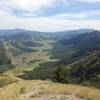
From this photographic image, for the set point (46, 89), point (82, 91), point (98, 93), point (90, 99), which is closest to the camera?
point (90, 99)

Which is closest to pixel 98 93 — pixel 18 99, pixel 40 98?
pixel 40 98

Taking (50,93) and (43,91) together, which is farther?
(43,91)

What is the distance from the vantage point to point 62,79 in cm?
8462

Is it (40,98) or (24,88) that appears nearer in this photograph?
(40,98)

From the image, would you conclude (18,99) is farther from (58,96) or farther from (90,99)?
(90,99)

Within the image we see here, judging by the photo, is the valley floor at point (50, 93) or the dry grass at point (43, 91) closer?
the dry grass at point (43, 91)

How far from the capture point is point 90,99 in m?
26.4

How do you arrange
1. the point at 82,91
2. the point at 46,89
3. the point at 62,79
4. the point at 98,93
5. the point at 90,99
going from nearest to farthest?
the point at 90,99
the point at 98,93
the point at 82,91
the point at 46,89
the point at 62,79

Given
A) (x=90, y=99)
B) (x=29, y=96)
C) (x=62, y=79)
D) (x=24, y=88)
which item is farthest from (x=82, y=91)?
(x=62, y=79)

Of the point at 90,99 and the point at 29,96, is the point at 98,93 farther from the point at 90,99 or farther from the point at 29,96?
the point at 29,96

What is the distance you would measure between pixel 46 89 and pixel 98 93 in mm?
7387

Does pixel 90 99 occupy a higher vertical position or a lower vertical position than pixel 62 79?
higher

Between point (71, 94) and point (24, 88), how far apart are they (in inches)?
297

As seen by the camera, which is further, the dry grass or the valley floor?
the valley floor
